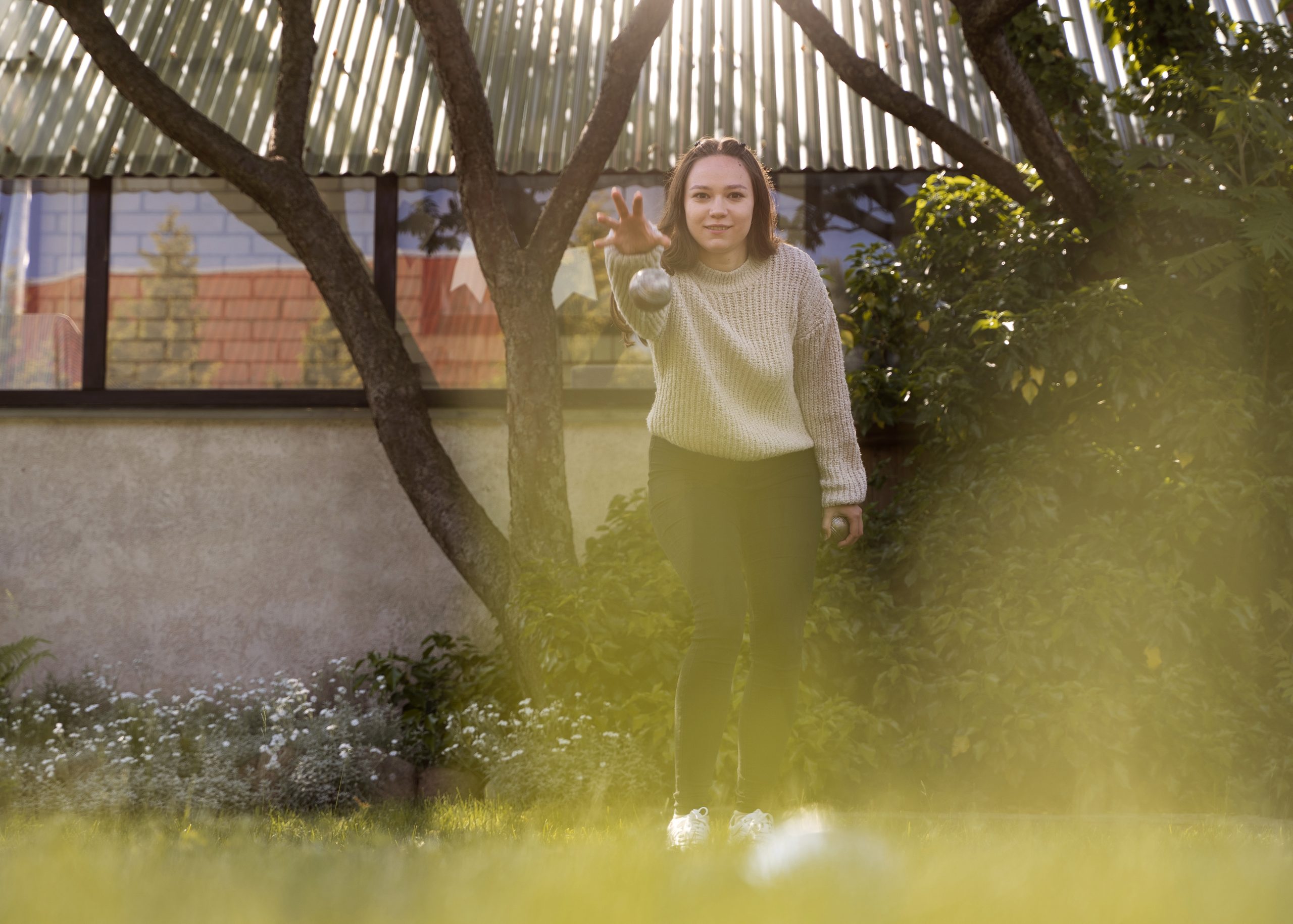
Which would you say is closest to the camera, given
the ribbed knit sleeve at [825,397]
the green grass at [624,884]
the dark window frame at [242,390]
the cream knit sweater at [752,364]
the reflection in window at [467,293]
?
the green grass at [624,884]

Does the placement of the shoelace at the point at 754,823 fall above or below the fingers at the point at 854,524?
below

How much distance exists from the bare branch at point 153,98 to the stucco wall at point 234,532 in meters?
1.67

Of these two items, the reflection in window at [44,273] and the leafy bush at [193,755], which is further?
the reflection in window at [44,273]

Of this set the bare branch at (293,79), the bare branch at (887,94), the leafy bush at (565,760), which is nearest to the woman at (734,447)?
the leafy bush at (565,760)

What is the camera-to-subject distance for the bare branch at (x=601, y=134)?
205 inches

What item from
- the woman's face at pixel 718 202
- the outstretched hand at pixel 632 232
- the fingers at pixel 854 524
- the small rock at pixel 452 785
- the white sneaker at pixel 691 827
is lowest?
the small rock at pixel 452 785

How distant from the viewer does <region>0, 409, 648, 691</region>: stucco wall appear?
662cm

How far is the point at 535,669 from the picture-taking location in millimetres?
4930

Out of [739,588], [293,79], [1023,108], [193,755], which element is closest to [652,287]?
[739,588]

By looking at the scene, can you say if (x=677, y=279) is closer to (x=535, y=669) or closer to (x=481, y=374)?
(x=535, y=669)

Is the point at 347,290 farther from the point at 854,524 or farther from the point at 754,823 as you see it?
the point at 754,823

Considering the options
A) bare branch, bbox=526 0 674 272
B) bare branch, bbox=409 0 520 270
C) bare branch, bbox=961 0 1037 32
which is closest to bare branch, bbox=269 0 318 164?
bare branch, bbox=409 0 520 270

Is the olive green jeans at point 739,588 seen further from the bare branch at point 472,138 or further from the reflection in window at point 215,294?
the reflection in window at point 215,294

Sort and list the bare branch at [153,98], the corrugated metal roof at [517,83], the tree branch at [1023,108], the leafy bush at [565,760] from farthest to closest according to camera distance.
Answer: the corrugated metal roof at [517,83] → the bare branch at [153,98] → the tree branch at [1023,108] → the leafy bush at [565,760]
